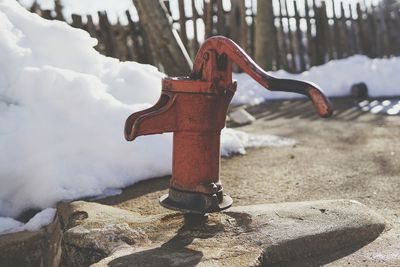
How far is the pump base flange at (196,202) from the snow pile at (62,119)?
2.85 ft


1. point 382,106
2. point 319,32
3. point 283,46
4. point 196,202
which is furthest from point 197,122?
point 319,32

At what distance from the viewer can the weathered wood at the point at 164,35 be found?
4.71 meters

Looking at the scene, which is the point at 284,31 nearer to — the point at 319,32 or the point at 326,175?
the point at 319,32

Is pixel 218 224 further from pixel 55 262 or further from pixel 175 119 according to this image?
pixel 55 262

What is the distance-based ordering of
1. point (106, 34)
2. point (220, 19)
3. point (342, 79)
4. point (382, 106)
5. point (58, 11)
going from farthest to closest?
point (220, 19), point (342, 79), point (106, 34), point (58, 11), point (382, 106)

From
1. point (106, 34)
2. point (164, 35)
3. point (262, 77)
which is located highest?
point (106, 34)

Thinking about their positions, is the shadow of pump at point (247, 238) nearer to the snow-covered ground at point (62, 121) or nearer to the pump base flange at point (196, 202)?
the pump base flange at point (196, 202)

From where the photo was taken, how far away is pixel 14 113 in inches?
110

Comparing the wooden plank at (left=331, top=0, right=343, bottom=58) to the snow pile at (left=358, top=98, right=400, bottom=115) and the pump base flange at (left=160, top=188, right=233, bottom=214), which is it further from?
the pump base flange at (left=160, top=188, right=233, bottom=214)

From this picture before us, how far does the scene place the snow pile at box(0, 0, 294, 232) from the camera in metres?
2.60

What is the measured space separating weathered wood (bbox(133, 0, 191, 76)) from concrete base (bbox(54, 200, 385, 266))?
2.86m

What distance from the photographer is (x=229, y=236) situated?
1802 millimetres

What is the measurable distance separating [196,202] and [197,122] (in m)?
0.30

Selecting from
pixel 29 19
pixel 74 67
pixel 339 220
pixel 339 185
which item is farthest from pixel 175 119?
pixel 29 19
